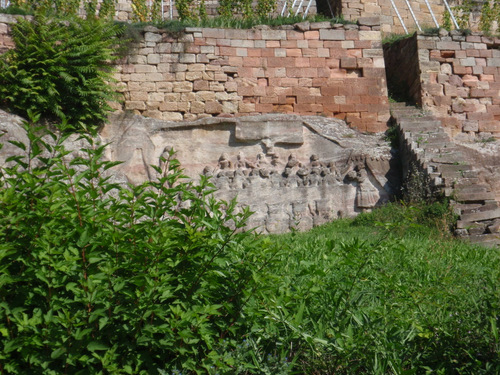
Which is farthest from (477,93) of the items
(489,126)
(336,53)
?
(336,53)

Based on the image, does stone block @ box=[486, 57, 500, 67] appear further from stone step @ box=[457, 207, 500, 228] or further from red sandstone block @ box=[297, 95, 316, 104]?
stone step @ box=[457, 207, 500, 228]

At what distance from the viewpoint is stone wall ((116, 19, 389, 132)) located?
10.7 metres

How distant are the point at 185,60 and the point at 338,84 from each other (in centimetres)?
300

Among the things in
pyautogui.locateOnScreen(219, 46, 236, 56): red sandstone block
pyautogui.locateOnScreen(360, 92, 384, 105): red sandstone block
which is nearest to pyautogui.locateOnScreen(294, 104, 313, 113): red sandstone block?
pyautogui.locateOnScreen(360, 92, 384, 105): red sandstone block

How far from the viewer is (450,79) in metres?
11.5

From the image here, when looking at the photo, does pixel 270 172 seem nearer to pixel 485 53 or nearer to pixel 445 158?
pixel 445 158

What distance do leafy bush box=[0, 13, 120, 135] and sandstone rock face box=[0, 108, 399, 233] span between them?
1.92 ft

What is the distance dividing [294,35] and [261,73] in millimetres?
1035

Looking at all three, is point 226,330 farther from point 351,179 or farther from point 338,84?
point 338,84

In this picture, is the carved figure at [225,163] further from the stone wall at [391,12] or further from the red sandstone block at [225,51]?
the stone wall at [391,12]

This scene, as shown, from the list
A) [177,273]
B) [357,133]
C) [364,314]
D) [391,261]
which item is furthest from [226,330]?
[357,133]

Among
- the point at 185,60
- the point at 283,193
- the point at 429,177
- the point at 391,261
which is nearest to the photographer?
the point at 391,261

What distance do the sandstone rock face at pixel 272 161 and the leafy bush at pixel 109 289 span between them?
20.8 ft

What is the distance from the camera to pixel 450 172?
912cm
